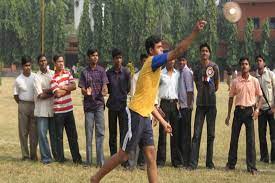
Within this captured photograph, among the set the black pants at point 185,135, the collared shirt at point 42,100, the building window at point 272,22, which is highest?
the building window at point 272,22

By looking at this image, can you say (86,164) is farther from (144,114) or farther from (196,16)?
(196,16)

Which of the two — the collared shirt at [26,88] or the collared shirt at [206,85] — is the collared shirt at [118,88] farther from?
the collared shirt at [26,88]

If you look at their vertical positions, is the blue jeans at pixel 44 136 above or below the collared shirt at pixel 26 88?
below

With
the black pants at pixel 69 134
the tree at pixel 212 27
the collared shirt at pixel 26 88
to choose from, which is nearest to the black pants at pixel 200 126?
the black pants at pixel 69 134

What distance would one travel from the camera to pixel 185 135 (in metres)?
8.83

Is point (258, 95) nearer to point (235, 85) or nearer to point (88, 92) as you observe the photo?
point (235, 85)

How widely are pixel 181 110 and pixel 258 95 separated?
1290 millimetres

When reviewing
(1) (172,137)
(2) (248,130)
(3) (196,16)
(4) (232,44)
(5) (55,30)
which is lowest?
(1) (172,137)

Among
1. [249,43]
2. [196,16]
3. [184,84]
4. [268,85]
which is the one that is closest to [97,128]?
[184,84]

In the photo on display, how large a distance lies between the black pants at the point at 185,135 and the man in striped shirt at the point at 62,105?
1.75 metres

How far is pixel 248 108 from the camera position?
8305 millimetres

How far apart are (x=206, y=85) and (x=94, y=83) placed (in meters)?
1.83

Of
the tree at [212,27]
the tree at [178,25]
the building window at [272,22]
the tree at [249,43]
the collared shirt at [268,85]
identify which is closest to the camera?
the collared shirt at [268,85]

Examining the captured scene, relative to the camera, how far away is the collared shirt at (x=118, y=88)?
27.9ft
